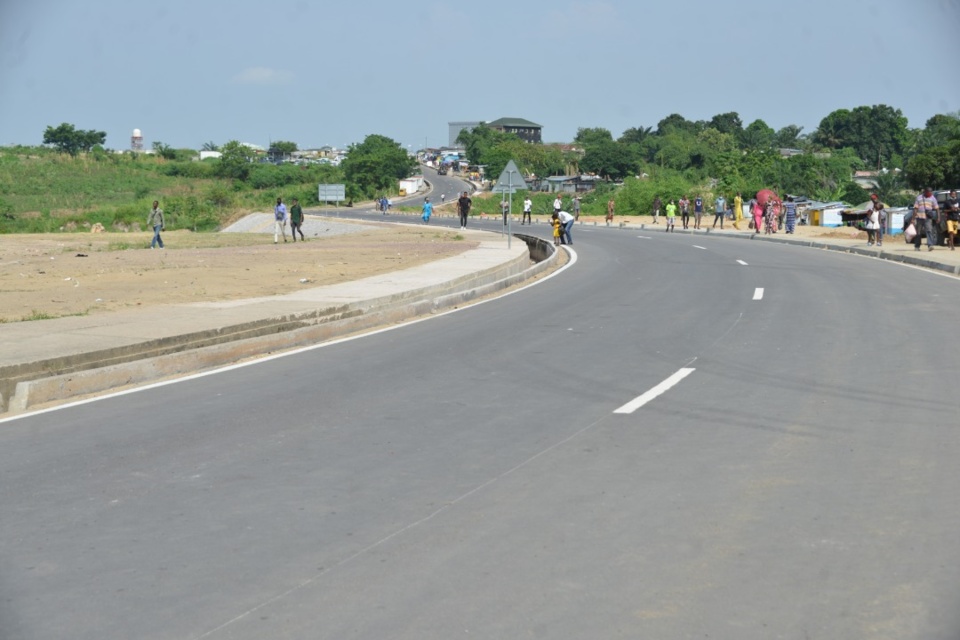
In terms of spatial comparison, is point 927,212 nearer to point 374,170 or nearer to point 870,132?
point 374,170

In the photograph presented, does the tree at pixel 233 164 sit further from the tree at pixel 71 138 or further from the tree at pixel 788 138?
the tree at pixel 788 138

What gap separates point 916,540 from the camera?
19.2 feet

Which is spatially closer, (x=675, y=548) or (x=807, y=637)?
(x=807, y=637)

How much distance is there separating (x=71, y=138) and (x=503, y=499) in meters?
180

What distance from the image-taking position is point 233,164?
142375 mm

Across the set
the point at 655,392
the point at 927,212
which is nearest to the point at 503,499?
the point at 655,392

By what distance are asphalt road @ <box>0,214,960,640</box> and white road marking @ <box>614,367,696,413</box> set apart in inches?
1.9

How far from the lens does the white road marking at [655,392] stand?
31.0 ft

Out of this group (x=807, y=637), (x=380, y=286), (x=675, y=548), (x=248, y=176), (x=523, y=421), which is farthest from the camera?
(x=248, y=176)

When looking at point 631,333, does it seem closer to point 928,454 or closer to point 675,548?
point 928,454

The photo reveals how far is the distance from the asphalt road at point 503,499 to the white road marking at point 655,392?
0.05 m

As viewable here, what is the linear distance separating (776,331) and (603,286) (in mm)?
7619

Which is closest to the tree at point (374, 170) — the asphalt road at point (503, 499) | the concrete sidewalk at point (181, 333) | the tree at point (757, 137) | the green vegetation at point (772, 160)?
the green vegetation at point (772, 160)

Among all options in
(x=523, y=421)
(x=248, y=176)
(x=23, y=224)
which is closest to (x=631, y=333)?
(x=523, y=421)
